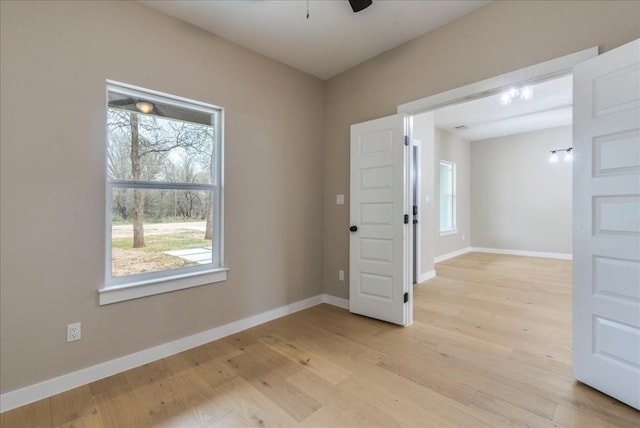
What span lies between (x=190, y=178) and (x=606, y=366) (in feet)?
11.0

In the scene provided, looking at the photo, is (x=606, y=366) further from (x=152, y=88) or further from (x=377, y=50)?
(x=152, y=88)

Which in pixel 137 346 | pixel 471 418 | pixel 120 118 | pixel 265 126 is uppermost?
pixel 265 126

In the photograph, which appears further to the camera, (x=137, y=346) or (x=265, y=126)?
(x=265, y=126)

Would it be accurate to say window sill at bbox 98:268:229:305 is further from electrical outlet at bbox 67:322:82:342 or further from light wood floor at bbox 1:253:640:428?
light wood floor at bbox 1:253:640:428

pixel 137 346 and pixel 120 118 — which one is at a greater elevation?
pixel 120 118

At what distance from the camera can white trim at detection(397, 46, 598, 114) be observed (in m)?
1.92

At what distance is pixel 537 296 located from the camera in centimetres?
379

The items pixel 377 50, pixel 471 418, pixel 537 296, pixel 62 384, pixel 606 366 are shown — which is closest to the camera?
pixel 471 418

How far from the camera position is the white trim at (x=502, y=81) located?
192cm

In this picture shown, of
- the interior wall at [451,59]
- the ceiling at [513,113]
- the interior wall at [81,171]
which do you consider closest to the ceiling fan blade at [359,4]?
the interior wall at [451,59]

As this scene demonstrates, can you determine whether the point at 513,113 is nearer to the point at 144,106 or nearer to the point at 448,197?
the point at 448,197

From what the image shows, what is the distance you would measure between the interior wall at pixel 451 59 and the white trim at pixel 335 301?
0.20 feet

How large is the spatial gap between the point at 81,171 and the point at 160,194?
1.82ft

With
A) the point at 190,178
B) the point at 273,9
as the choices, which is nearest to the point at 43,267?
the point at 190,178
